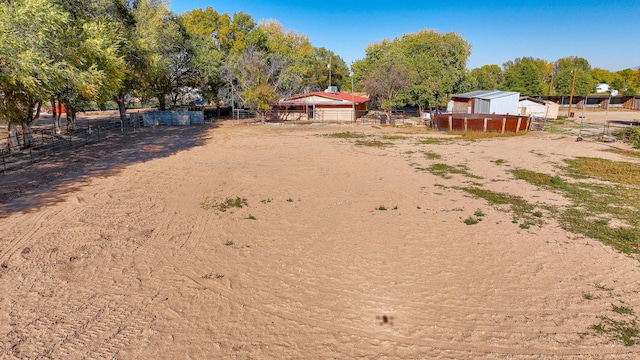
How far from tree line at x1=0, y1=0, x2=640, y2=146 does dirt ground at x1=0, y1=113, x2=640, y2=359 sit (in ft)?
16.3

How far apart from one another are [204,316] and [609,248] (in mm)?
10440

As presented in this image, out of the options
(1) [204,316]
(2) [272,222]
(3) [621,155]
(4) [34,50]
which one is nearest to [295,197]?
(2) [272,222]

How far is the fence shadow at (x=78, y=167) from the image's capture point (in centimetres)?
1380

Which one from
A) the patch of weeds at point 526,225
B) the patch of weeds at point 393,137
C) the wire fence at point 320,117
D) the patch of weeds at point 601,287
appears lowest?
the patch of weeds at point 601,287

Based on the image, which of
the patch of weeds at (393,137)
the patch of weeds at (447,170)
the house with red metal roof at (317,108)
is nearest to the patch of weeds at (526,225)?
the patch of weeds at (447,170)

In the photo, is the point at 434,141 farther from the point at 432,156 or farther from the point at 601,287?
the point at 601,287

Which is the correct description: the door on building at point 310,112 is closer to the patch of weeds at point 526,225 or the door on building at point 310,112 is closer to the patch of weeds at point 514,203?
the patch of weeds at point 514,203

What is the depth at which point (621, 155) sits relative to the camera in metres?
22.8

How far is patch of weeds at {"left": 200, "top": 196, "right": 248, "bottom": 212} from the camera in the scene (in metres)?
13.4

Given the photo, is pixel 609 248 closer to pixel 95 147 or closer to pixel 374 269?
pixel 374 269

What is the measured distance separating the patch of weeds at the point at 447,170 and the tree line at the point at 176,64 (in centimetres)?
1712

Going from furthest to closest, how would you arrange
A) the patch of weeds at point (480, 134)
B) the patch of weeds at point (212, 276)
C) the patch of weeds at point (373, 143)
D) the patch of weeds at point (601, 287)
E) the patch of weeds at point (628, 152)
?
1. the patch of weeds at point (480, 134)
2. the patch of weeds at point (373, 143)
3. the patch of weeds at point (628, 152)
4. the patch of weeds at point (212, 276)
5. the patch of weeds at point (601, 287)

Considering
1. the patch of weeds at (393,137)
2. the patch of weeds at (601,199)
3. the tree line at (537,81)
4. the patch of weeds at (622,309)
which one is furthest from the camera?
the tree line at (537,81)

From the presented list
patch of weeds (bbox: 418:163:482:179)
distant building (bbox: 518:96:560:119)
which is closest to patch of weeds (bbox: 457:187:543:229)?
patch of weeds (bbox: 418:163:482:179)
